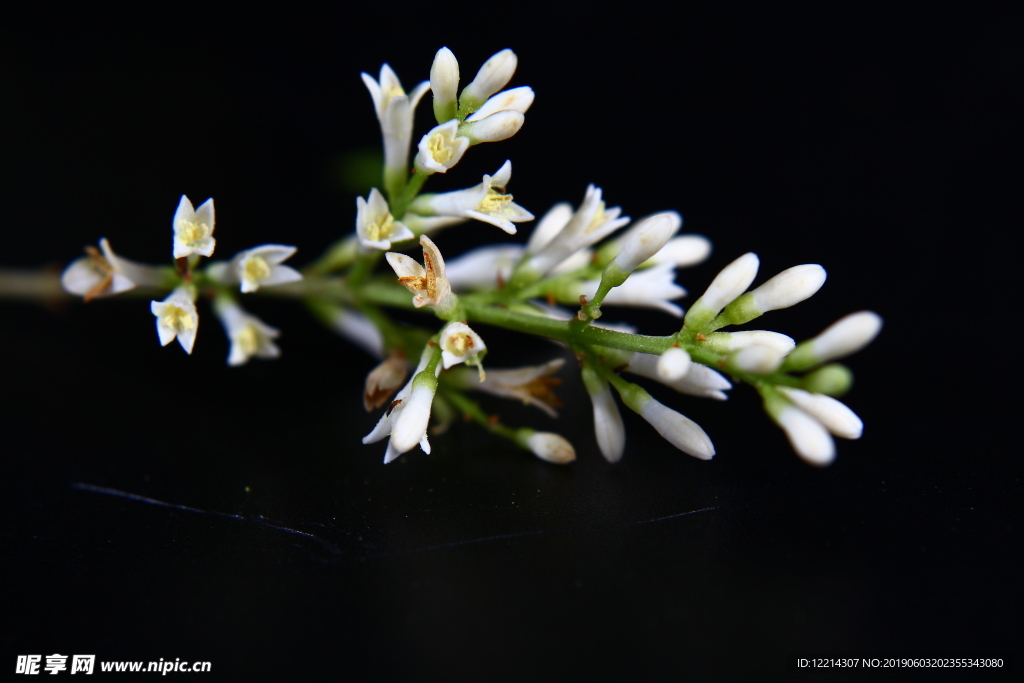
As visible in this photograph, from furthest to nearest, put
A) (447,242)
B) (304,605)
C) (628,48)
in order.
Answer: (628,48) → (447,242) → (304,605)

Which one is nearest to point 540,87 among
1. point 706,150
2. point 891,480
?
point 706,150

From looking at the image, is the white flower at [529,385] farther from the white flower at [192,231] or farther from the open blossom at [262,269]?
the white flower at [192,231]

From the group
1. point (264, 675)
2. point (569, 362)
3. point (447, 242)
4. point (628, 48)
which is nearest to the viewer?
point (264, 675)

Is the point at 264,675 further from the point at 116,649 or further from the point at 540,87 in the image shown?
the point at 540,87

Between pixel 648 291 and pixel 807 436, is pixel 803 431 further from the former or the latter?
pixel 648 291

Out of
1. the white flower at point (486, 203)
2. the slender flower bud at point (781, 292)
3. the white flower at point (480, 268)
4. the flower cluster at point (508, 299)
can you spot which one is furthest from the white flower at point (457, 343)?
the white flower at point (480, 268)

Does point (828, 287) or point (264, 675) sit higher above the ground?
point (828, 287)

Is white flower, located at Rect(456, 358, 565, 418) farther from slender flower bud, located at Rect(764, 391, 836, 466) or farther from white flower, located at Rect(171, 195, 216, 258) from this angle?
white flower, located at Rect(171, 195, 216, 258)
